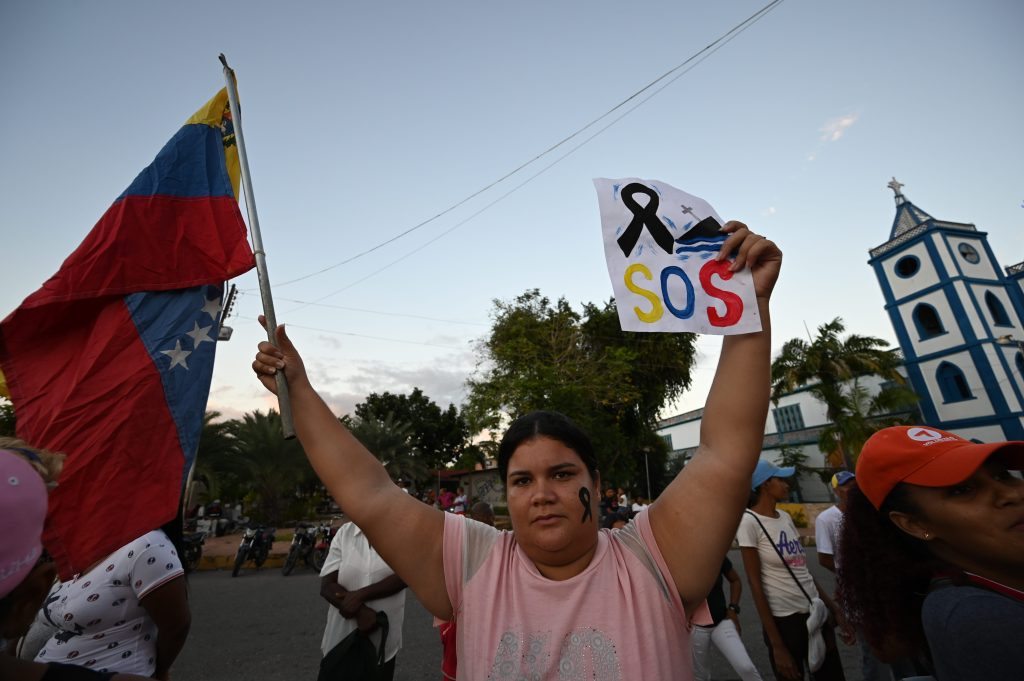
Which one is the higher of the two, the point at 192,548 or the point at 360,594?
the point at 360,594

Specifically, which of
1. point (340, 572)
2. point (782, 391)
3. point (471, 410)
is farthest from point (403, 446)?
point (340, 572)

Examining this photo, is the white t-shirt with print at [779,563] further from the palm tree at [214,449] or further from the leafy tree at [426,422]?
the leafy tree at [426,422]

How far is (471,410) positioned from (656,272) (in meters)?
19.8

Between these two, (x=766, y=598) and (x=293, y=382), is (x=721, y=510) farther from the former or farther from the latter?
(x=766, y=598)

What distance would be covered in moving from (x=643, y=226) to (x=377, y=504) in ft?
4.28

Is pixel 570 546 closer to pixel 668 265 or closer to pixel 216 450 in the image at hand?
pixel 668 265

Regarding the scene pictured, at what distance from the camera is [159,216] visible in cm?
274

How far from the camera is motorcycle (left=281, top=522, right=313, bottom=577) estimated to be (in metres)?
11.1

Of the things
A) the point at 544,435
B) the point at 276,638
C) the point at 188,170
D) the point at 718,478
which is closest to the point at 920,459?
the point at 718,478

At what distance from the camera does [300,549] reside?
11336 mm

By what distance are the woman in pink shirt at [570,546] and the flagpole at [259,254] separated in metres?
0.07

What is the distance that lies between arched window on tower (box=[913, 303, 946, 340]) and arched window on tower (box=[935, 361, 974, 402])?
1993 millimetres

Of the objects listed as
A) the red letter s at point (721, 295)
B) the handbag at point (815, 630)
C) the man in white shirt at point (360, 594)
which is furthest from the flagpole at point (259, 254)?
the handbag at point (815, 630)

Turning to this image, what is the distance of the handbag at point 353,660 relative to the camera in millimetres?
2852
